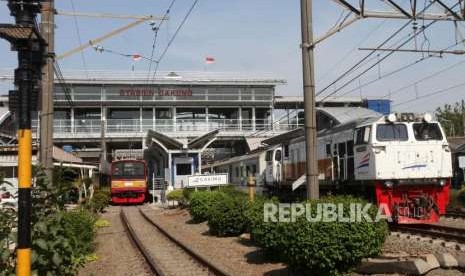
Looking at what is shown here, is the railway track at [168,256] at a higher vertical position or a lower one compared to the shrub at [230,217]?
lower

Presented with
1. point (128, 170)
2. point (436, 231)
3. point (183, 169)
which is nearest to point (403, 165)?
point (436, 231)

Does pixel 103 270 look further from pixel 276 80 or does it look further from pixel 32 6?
pixel 276 80

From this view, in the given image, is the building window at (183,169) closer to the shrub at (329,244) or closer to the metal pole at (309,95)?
the metal pole at (309,95)

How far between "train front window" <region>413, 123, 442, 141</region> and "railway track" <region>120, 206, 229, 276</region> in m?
6.83

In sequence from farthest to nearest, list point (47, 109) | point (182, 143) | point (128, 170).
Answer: point (182, 143), point (128, 170), point (47, 109)

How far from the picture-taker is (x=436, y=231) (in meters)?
14.6

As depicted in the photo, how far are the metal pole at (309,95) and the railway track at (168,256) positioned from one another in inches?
93.1

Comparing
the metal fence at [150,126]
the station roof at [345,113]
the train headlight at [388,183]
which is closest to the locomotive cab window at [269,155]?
the train headlight at [388,183]

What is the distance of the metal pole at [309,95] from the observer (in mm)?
10445

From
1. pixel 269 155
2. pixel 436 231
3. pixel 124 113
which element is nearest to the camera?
pixel 436 231

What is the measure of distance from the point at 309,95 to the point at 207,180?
15241 millimetres

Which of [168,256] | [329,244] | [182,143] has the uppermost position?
[182,143]

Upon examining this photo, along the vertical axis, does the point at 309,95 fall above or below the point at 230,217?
above

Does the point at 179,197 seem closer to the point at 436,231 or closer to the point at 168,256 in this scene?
the point at 168,256
